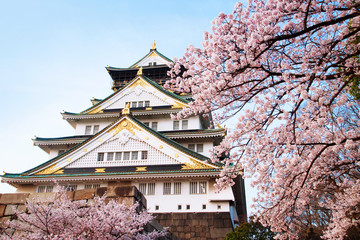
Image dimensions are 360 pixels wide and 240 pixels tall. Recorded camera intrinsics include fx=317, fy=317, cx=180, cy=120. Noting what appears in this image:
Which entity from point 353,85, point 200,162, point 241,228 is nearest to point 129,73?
point 200,162

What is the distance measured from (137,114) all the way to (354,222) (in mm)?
18231

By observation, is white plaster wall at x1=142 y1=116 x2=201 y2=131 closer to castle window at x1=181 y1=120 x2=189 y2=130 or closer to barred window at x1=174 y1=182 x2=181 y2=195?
castle window at x1=181 y1=120 x2=189 y2=130

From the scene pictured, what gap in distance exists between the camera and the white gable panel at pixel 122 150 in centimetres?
2116

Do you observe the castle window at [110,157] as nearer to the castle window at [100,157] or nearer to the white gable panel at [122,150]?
the white gable panel at [122,150]

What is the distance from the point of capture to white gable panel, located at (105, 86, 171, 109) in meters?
28.6

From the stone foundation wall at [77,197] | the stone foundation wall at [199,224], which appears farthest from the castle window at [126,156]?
the stone foundation wall at [77,197]

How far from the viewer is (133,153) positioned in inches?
862

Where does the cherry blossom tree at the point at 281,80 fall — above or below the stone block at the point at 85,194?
above

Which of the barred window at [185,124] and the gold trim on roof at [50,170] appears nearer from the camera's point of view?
the gold trim on roof at [50,170]

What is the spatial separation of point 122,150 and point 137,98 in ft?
27.0

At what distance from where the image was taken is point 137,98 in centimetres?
2911

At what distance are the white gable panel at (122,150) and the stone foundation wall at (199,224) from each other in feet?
12.3

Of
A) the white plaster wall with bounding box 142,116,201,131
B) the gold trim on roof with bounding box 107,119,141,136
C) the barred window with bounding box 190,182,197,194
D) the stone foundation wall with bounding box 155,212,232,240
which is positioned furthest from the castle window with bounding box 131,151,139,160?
the white plaster wall with bounding box 142,116,201,131

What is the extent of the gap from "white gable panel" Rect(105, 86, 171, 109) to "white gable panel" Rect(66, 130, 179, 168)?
23.2 ft
